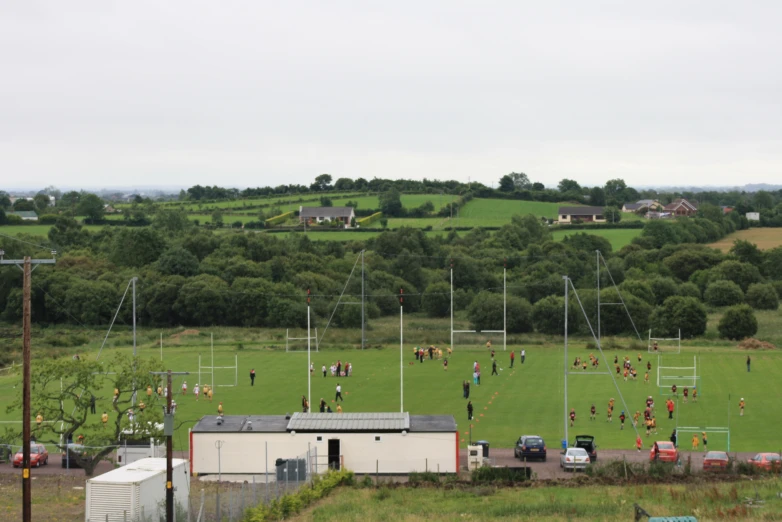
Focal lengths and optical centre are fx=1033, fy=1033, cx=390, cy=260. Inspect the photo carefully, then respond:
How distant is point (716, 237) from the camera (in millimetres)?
142250

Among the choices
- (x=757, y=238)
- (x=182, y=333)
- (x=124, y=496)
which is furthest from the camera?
(x=757, y=238)

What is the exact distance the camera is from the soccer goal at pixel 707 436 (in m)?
40.9

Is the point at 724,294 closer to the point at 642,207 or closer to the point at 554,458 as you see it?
the point at 554,458

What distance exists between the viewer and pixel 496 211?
523ft

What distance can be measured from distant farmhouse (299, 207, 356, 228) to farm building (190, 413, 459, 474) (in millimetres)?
111823

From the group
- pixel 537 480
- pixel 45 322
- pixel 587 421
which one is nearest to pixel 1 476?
pixel 537 480

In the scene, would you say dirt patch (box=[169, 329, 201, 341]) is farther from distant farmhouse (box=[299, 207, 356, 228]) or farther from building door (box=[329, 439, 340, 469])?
distant farmhouse (box=[299, 207, 356, 228])

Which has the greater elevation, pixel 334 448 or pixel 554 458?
pixel 334 448

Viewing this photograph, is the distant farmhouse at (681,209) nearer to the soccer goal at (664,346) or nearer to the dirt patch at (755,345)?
the soccer goal at (664,346)

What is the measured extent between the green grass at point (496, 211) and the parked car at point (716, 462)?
107702 mm

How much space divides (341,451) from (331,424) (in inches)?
45.1

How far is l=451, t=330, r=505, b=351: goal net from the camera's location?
73.6 meters

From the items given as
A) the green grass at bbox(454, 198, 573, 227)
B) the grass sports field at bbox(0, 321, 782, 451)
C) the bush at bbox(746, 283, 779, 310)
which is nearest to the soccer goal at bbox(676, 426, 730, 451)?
the grass sports field at bbox(0, 321, 782, 451)

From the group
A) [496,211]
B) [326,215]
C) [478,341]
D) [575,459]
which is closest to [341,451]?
[575,459]
